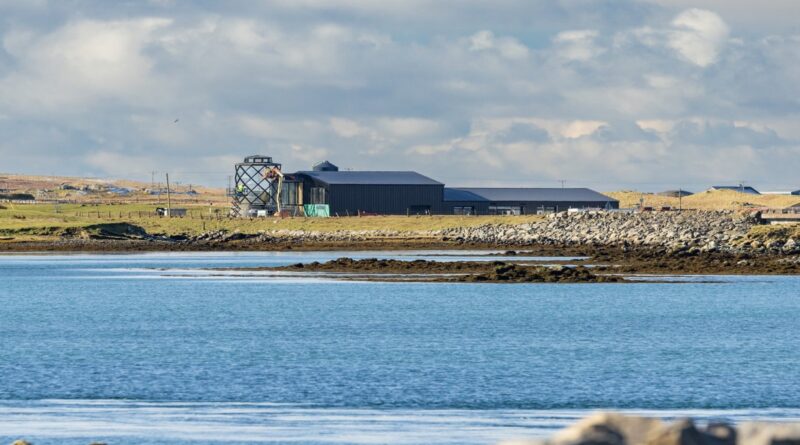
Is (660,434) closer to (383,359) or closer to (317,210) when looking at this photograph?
(383,359)

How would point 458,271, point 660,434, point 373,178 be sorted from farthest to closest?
point 373,178, point 458,271, point 660,434

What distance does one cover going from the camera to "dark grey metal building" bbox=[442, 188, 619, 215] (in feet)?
479

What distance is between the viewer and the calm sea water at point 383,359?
76.4 feet

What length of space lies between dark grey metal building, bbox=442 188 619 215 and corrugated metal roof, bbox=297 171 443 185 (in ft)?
13.2

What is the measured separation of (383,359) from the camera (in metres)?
33.8

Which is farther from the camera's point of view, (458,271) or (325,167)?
(325,167)

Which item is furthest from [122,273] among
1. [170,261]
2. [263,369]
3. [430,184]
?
[430,184]

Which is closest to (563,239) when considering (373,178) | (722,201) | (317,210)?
(373,178)


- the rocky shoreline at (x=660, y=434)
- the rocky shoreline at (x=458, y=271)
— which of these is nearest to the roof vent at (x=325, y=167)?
the rocky shoreline at (x=458, y=271)

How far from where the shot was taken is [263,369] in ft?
104

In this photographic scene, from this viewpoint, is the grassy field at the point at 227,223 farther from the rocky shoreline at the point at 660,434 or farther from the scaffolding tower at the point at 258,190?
the rocky shoreline at the point at 660,434

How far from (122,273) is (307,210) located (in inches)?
2526

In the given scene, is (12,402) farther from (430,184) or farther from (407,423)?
(430,184)

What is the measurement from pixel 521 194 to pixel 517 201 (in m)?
2.86
